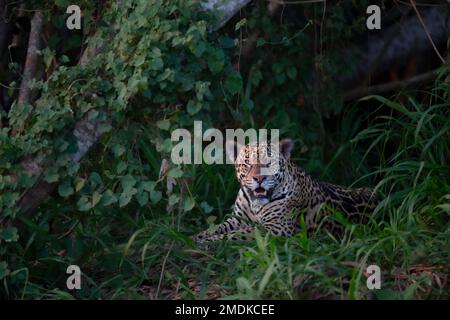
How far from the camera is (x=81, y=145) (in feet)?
22.5

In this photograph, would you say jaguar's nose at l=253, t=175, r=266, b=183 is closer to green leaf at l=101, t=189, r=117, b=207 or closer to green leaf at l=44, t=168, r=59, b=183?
green leaf at l=101, t=189, r=117, b=207

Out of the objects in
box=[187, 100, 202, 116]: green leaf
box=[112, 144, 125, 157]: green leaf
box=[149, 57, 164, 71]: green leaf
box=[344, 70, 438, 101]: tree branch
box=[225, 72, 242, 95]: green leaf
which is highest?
box=[344, 70, 438, 101]: tree branch

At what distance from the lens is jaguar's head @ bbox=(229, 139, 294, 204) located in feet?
26.0

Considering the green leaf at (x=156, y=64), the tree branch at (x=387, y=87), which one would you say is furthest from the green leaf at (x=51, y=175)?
the tree branch at (x=387, y=87)

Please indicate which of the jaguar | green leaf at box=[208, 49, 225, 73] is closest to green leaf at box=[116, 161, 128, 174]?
green leaf at box=[208, 49, 225, 73]

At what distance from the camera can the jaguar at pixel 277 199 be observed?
7934mm

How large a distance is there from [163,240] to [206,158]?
729 millimetres

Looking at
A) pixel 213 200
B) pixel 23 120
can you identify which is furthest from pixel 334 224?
pixel 23 120

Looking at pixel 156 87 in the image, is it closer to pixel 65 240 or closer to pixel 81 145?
pixel 81 145

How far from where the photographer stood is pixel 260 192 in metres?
8.05

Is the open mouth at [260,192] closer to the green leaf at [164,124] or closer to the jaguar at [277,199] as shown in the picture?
the jaguar at [277,199]

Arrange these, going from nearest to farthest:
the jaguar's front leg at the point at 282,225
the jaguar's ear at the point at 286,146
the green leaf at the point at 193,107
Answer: the green leaf at the point at 193,107
the jaguar's front leg at the point at 282,225
the jaguar's ear at the point at 286,146
